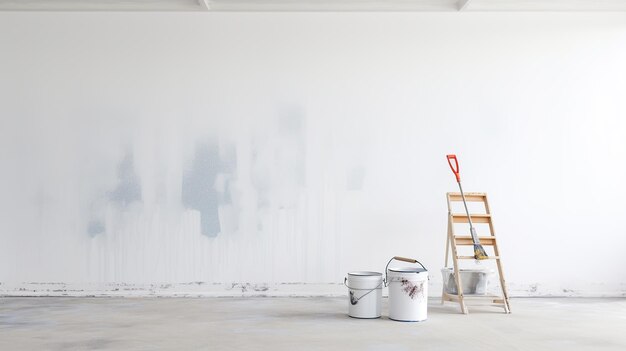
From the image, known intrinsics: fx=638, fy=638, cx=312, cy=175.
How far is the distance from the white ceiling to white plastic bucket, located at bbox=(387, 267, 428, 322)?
2.57 metres

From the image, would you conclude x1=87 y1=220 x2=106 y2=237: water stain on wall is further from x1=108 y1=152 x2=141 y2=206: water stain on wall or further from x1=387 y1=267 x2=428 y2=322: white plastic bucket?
x1=387 y1=267 x2=428 y2=322: white plastic bucket

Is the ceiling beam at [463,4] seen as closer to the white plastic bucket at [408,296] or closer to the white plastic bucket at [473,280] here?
the white plastic bucket at [473,280]

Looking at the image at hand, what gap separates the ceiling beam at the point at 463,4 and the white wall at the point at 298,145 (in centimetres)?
11

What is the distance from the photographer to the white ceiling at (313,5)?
19.0ft

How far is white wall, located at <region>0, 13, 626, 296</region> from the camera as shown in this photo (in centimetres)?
581

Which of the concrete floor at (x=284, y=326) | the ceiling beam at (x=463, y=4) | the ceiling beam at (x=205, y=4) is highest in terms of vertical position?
the ceiling beam at (x=205, y=4)

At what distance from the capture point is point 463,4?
19.0 ft

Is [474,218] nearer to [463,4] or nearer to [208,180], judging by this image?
[463,4]

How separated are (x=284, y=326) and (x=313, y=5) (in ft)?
9.87

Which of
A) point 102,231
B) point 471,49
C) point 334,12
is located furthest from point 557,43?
point 102,231

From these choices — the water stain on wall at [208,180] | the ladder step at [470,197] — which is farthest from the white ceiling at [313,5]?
the ladder step at [470,197]

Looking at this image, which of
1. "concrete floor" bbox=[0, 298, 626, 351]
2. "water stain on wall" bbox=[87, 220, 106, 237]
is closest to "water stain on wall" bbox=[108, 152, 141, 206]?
"water stain on wall" bbox=[87, 220, 106, 237]

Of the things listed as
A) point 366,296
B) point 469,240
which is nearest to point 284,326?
point 366,296

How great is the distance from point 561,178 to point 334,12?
2.59 metres
